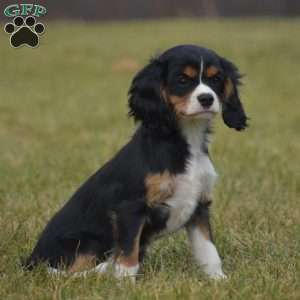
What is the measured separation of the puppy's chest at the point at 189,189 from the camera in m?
4.33

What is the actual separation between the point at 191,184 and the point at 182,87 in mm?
545

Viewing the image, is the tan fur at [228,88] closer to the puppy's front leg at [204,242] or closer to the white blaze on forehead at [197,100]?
the white blaze on forehead at [197,100]

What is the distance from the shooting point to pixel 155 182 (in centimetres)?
428

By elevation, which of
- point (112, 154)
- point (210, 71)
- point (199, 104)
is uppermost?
point (210, 71)

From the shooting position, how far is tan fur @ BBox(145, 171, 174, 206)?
168 inches

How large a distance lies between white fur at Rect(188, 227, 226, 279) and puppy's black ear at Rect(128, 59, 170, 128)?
0.72 meters

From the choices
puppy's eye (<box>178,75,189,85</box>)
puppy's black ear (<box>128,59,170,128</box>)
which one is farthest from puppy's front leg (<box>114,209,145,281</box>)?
puppy's eye (<box>178,75,189,85</box>)

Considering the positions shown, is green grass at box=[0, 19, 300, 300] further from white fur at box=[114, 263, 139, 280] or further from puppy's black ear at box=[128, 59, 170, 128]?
puppy's black ear at box=[128, 59, 170, 128]

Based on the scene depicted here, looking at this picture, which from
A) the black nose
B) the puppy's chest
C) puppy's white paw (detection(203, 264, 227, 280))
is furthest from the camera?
puppy's white paw (detection(203, 264, 227, 280))

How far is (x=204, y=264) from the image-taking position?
4.59 metres

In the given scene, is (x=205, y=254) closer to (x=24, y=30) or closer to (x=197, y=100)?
(x=197, y=100)

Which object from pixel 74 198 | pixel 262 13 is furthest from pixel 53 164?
pixel 262 13

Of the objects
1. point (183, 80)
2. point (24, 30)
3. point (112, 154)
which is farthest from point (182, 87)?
point (112, 154)

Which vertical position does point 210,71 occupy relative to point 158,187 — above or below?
above
